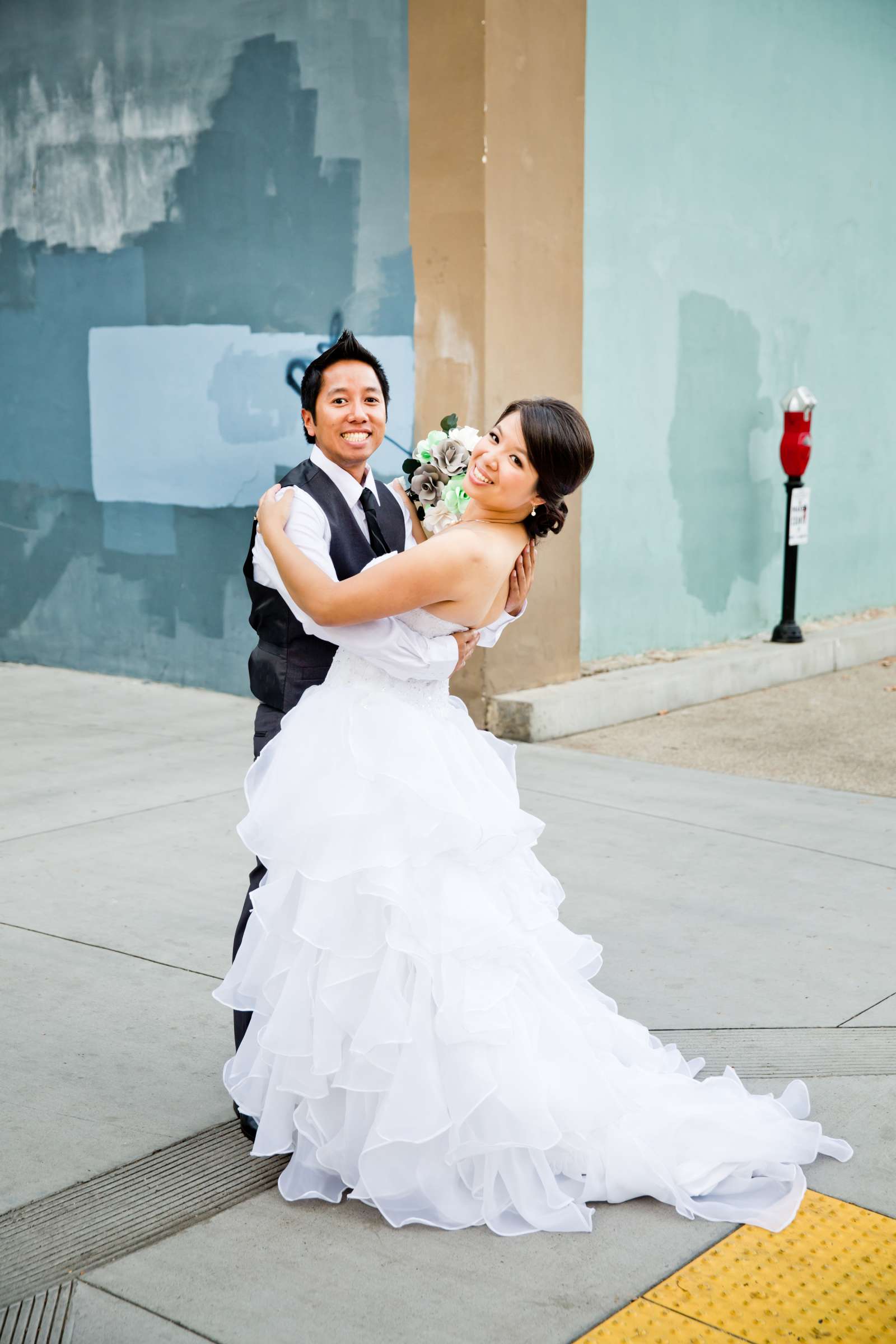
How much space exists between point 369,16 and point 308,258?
1.35m

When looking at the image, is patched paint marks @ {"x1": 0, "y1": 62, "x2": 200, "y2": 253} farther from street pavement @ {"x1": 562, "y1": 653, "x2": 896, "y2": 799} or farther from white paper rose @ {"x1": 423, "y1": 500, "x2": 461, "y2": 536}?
white paper rose @ {"x1": 423, "y1": 500, "x2": 461, "y2": 536}

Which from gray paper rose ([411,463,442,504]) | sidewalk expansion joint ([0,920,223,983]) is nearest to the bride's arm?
gray paper rose ([411,463,442,504])

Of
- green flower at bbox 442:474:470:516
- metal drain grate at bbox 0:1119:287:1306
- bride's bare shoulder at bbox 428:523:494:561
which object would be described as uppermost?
green flower at bbox 442:474:470:516

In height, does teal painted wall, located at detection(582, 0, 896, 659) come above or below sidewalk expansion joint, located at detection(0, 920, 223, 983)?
above

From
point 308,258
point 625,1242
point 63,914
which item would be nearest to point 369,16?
point 308,258

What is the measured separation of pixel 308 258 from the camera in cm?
834

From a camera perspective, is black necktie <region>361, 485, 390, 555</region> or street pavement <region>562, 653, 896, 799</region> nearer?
black necktie <region>361, 485, 390, 555</region>

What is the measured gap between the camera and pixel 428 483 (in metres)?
3.42

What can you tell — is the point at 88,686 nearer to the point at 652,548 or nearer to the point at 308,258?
the point at 308,258

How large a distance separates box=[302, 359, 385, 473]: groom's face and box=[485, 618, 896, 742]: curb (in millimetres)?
4441

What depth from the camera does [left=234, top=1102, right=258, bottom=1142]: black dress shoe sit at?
3.32 m

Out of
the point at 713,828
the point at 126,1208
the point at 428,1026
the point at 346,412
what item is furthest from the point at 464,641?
the point at 713,828

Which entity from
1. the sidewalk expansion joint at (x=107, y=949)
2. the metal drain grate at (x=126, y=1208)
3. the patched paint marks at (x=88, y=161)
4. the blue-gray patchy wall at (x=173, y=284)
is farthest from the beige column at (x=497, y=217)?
the metal drain grate at (x=126, y=1208)

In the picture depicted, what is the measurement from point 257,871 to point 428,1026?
681 mm
